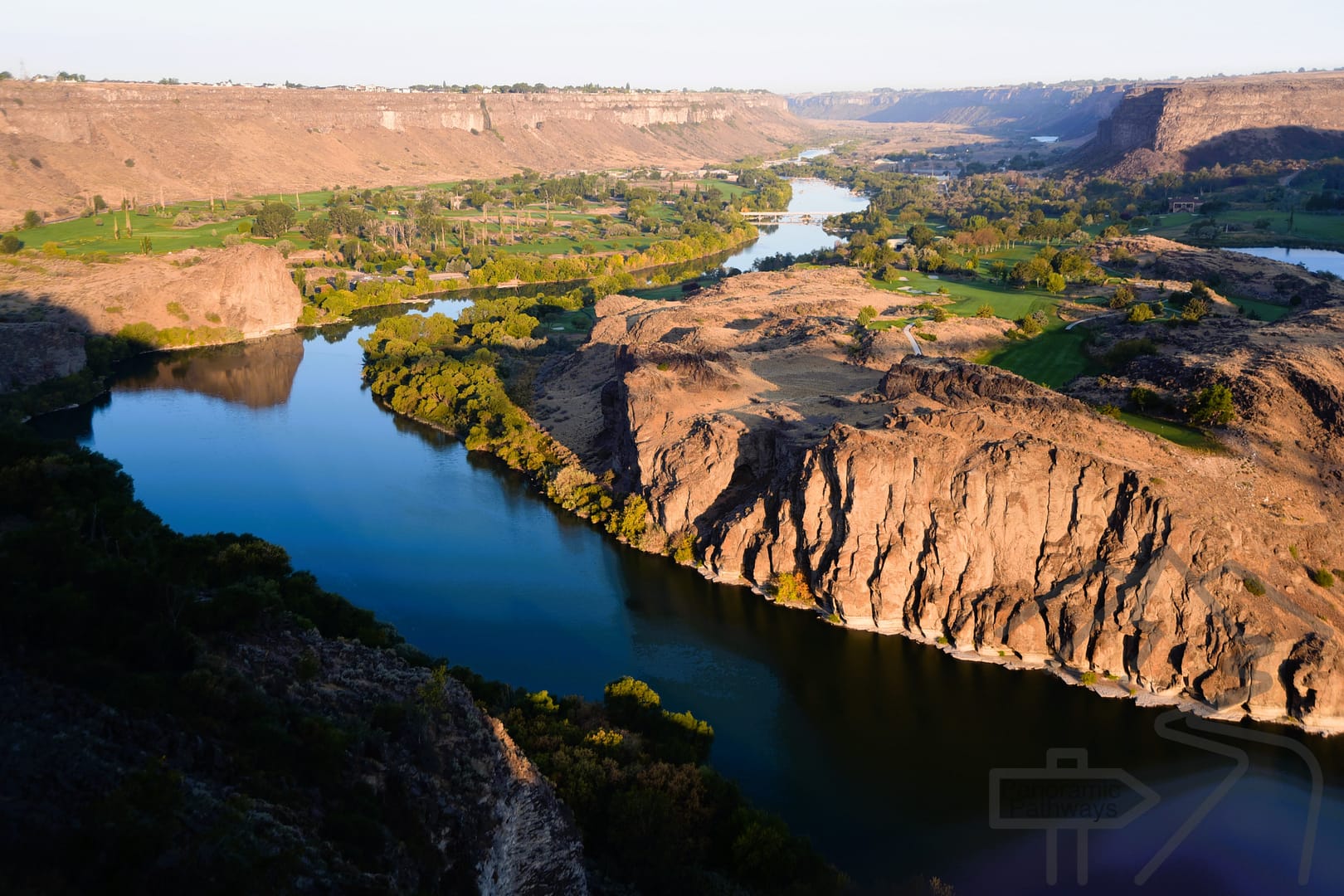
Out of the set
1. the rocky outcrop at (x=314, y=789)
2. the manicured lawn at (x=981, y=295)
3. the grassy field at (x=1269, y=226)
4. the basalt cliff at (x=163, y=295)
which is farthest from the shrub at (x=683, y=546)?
the grassy field at (x=1269, y=226)

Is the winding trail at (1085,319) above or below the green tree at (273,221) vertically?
below

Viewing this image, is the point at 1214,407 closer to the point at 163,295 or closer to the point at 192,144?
the point at 163,295

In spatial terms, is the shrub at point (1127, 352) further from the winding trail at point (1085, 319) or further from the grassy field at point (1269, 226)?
the grassy field at point (1269, 226)

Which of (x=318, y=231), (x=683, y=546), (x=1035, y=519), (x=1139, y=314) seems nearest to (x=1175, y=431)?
(x=1035, y=519)

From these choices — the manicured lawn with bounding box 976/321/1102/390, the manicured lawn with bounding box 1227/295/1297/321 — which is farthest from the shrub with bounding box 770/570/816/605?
the manicured lawn with bounding box 1227/295/1297/321

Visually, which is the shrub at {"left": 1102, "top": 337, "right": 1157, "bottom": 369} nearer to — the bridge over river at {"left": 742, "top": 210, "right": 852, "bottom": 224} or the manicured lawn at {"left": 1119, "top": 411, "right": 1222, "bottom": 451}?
the manicured lawn at {"left": 1119, "top": 411, "right": 1222, "bottom": 451}
